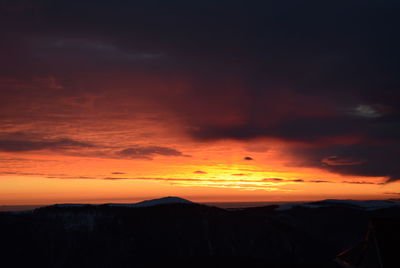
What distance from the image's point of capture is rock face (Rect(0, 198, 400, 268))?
5172 inches

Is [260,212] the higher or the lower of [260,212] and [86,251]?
the higher

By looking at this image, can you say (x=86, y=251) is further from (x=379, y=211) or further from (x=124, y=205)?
(x=379, y=211)

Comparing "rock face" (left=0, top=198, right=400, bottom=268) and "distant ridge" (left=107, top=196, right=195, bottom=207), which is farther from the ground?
"distant ridge" (left=107, top=196, right=195, bottom=207)

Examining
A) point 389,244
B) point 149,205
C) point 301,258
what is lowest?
point 301,258

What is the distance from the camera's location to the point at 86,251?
134 metres

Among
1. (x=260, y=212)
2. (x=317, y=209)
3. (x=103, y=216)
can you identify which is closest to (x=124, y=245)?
(x=103, y=216)

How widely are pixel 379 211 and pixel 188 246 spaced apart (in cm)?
8400

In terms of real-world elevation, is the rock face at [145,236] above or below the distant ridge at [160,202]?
below

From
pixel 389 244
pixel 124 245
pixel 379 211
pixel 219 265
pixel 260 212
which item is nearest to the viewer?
pixel 389 244

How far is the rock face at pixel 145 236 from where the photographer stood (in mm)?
131375

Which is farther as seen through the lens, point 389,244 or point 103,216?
point 103,216

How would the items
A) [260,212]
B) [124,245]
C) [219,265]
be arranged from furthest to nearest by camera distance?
[260,212], [124,245], [219,265]

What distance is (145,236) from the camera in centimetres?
13250

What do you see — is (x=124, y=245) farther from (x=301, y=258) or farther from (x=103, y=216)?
(x=301, y=258)
